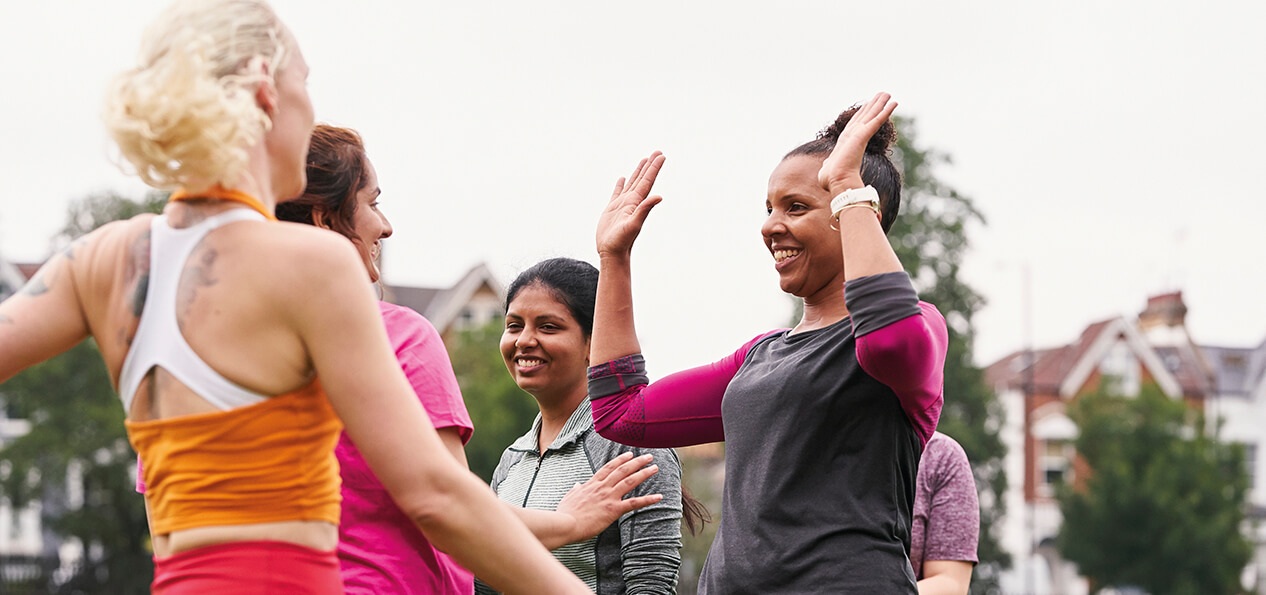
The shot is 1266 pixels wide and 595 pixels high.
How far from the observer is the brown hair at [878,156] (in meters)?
3.08

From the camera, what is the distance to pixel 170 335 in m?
1.86

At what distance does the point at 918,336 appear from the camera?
2537mm

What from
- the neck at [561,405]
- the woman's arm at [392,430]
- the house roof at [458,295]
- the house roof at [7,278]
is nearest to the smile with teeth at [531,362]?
the neck at [561,405]

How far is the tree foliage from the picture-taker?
29.5 m

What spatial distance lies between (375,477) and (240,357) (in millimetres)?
987

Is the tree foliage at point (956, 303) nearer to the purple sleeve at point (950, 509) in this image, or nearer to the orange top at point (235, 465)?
the purple sleeve at point (950, 509)

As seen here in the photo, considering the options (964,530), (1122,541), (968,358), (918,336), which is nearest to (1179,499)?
(1122,541)

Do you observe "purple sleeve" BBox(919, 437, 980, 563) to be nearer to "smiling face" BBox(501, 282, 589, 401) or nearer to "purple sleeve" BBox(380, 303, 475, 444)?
"smiling face" BBox(501, 282, 589, 401)

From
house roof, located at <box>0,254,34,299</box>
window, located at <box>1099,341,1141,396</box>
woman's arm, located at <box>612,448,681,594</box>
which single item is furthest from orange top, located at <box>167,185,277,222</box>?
window, located at <box>1099,341,1141,396</box>

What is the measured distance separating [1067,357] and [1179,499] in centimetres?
1182

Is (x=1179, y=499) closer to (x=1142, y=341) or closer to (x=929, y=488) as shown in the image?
(x=1142, y=341)

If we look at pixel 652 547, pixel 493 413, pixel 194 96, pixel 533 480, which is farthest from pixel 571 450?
pixel 493 413

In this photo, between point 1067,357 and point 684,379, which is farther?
point 1067,357

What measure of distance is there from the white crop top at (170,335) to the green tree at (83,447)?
30623 millimetres
